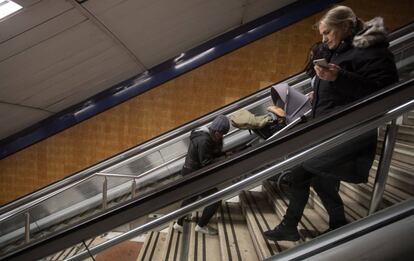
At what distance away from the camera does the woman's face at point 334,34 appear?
157cm

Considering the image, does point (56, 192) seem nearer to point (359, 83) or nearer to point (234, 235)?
point (234, 235)

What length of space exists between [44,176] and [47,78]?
2422 millimetres

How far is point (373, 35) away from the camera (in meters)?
1.44

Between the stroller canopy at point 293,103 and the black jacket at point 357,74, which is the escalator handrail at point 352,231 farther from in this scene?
the stroller canopy at point 293,103

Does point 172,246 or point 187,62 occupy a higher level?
point 187,62

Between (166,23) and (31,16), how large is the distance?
1621mm

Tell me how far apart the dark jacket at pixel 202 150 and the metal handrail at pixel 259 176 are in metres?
1.44

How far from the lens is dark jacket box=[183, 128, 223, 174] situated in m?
2.73

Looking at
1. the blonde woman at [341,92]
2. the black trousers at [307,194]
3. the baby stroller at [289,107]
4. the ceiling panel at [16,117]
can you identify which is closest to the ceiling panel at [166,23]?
the baby stroller at [289,107]

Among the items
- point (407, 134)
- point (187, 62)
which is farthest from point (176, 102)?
point (407, 134)

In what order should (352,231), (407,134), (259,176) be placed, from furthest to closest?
1. (407,134)
2. (259,176)
3. (352,231)

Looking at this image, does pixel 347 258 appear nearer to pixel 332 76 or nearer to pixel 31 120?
pixel 332 76

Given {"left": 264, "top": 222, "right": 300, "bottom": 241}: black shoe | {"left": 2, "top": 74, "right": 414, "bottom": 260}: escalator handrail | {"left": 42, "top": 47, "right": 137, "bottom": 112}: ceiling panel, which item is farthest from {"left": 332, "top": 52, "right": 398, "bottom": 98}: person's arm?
{"left": 42, "top": 47, "right": 137, "bottom": 112}: ceiling panel

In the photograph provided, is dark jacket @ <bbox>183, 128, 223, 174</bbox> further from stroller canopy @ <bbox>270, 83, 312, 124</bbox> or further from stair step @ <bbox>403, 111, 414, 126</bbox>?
stair step @ <bbox>403, 111, 414, 126</bbox>
